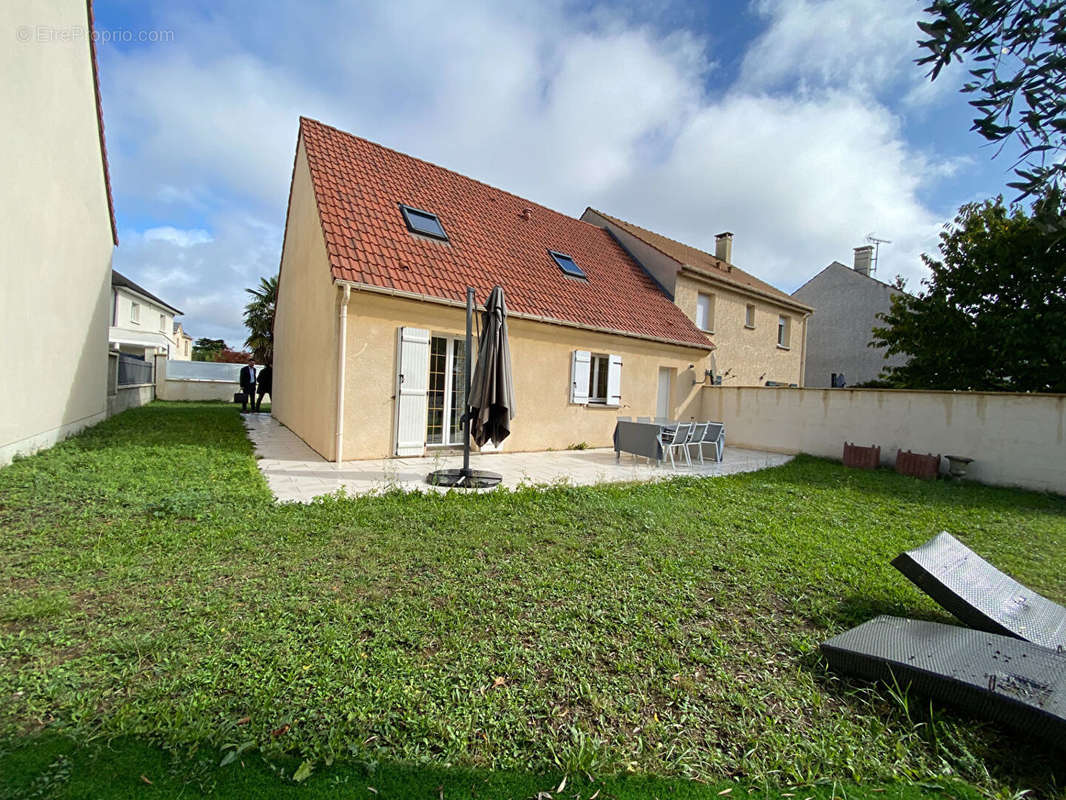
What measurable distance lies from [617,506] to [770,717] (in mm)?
3525

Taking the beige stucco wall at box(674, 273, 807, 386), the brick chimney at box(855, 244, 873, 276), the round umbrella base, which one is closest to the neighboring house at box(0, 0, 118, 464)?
the round umbrella base

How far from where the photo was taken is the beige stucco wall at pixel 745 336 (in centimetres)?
1581

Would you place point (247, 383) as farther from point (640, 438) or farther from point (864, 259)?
point (864, 259)

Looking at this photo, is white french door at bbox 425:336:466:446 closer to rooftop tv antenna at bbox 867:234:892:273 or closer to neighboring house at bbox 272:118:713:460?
neighboring house at bbox 272:118:713:460

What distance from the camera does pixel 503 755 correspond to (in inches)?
73.7

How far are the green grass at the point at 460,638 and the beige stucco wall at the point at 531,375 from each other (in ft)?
9.66

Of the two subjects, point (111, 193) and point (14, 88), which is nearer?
point (14, 88)

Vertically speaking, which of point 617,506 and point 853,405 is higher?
point 853,405

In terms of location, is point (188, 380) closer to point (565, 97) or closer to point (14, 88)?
point (14, 88)

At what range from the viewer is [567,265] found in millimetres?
12914

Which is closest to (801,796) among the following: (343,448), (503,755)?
(503,755)

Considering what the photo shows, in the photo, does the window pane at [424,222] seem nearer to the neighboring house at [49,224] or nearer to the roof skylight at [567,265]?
the roof skylight at [567,265]

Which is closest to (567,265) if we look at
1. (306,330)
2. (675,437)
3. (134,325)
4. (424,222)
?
(424,222)

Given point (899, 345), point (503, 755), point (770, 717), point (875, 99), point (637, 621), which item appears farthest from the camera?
point (899, 345)
